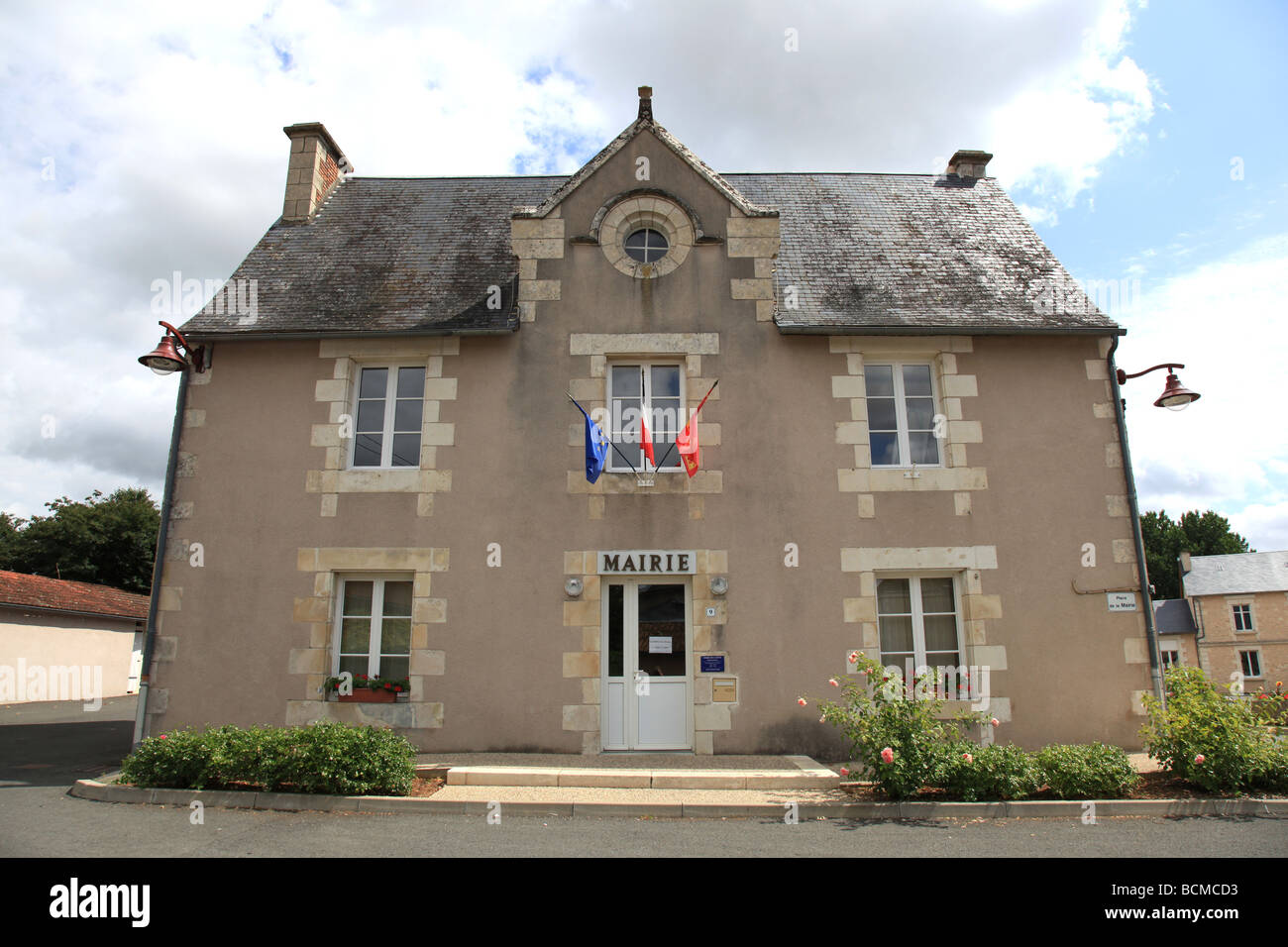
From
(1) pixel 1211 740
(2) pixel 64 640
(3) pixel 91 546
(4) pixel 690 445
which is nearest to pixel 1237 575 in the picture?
(1) pixel 1211 740

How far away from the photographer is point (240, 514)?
9.27 metres

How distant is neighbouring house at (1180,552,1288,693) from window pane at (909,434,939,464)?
1486 inches

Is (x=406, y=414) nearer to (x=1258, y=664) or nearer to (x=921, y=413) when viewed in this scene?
(x=921, y=413)

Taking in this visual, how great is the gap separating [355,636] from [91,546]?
38.1 metres

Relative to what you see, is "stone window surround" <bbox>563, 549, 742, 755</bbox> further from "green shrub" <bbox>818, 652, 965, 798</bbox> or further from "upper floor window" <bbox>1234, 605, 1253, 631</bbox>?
"upper floor window" <bbox>1234, 605, 1253, 631</bbox>

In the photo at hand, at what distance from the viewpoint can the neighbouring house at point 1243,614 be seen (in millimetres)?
37562

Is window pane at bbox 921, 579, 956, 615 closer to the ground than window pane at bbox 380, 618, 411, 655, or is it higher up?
higher up

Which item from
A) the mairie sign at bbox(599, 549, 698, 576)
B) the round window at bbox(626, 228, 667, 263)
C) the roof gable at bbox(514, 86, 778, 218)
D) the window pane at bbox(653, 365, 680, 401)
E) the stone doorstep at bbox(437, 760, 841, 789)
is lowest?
the stone doorstep at bbox(437, 760, 841, 789)

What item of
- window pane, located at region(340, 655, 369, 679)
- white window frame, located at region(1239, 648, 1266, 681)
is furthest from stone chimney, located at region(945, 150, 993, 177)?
white window frame, located at region(1239, 648, 1266, 681)

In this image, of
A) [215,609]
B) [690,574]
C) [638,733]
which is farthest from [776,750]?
[215,609]

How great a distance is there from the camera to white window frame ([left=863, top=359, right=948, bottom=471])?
370 inches

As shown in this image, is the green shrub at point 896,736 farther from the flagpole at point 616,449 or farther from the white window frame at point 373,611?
the white window frame at point 373,611
